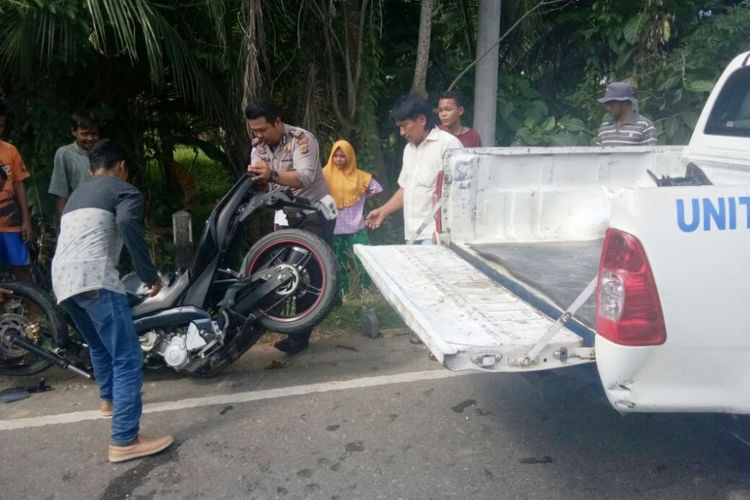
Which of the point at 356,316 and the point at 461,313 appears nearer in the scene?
the point at 461,313

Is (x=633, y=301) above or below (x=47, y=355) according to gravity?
above

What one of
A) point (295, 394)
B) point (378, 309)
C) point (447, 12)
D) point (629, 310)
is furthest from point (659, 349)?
point (447, 12)

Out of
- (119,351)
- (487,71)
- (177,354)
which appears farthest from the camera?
(487,71)

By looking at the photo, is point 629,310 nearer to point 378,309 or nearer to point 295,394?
point 295,394

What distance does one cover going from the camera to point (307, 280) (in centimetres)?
422

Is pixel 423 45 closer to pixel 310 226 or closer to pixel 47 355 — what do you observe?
pixel 310 226

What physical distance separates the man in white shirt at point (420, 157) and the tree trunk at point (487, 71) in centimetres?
136

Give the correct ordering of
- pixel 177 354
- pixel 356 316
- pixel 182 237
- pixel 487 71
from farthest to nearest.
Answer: pixel 487 71
pixel 356 316
pixel 182 237
pixel 177 354

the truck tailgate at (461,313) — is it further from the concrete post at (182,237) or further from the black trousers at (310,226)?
the concrete post at (182,237)

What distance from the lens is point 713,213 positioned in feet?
7.86

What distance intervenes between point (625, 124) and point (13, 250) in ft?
14.8

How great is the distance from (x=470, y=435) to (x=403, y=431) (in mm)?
333

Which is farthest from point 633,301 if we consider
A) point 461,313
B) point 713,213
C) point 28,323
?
point 28,323

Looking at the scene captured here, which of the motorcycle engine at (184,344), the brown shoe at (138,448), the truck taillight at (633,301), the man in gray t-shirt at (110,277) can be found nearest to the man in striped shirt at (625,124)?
the truck taillight at (633,301)
